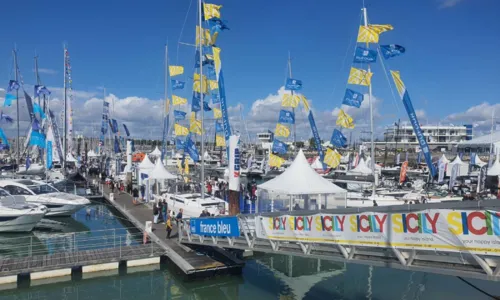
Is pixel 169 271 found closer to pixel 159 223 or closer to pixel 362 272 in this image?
pixel 159 223

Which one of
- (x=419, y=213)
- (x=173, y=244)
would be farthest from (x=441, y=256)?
(x=173, y=244)

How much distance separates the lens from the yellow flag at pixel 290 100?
121 feet

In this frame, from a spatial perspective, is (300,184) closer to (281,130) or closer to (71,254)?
(71,254)

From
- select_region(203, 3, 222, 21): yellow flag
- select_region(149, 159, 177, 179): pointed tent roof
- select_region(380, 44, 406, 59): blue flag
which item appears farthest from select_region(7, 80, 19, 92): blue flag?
select_region(380, 44, 406, 59): blue flag

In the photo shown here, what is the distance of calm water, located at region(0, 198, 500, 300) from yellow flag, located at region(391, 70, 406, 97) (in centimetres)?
1236

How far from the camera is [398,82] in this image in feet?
88.4

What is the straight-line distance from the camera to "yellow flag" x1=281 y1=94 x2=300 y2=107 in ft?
121

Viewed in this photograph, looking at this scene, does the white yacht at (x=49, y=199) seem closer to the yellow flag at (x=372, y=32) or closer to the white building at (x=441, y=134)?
the yellow flag at (x=372, y=32)

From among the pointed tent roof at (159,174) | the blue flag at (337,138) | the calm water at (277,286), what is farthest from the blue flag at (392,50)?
the pointed tent roof at (159,174)

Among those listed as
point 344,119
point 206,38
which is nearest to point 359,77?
point 344,119

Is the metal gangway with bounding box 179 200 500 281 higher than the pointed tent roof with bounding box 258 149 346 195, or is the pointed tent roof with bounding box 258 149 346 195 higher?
the pointed tent roof with bounding box 258 149 346 195

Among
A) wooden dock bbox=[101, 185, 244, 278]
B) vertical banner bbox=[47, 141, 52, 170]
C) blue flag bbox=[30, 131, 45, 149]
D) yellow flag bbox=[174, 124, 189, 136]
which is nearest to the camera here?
wooden dock bbox=[101, 185, 244, 278]

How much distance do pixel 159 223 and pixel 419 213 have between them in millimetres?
18947

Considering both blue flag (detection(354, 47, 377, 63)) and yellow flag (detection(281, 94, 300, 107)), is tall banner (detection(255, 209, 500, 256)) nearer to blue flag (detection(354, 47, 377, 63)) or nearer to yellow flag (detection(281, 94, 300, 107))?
blue flag (detection(354, 47, 377, 63))
